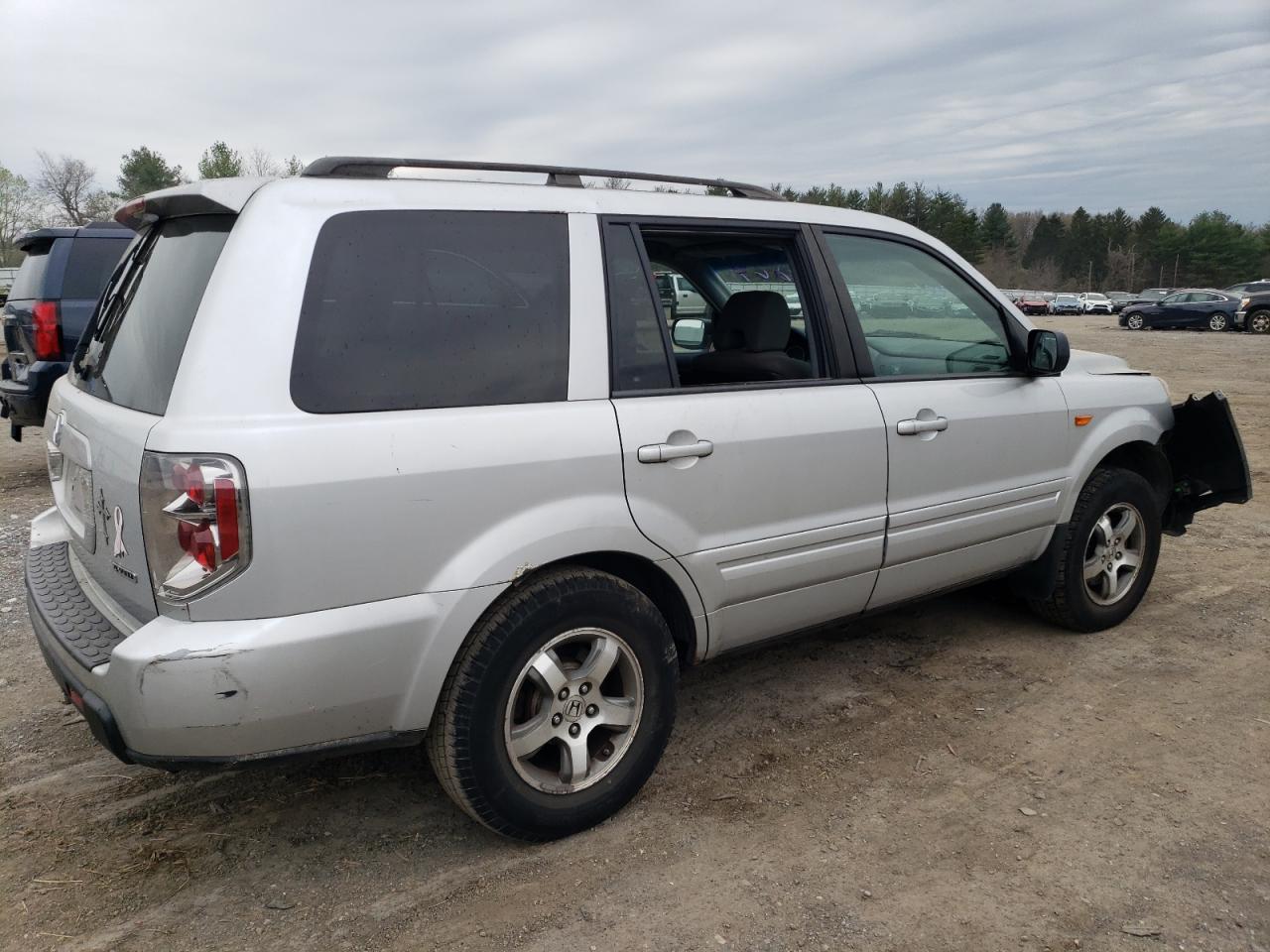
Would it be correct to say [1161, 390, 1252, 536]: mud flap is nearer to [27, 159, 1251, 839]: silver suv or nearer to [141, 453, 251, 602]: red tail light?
[27, 159, 1251, 839]: silver suv

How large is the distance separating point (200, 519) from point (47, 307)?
626 centimetres

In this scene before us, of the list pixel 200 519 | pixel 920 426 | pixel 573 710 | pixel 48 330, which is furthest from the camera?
pixel 48 330

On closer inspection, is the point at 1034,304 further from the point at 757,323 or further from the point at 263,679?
the point at 263,679

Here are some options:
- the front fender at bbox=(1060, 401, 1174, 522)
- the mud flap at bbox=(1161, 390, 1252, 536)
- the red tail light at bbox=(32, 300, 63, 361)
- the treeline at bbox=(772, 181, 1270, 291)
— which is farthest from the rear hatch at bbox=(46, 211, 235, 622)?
→ the treeline at bbox=(772, 181, 1270, 291)

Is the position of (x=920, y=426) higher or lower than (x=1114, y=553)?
higher

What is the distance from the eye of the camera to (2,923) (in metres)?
2.43

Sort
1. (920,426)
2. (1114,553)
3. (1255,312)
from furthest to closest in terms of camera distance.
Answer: (1255,312), (1114,553), (920,426)

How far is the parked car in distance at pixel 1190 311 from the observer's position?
1204 inches

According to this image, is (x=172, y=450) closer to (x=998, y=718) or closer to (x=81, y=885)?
(x=81, y=885)

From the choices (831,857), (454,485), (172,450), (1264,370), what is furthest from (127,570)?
(1264,370)

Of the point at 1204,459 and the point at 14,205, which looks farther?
the point at 14,205

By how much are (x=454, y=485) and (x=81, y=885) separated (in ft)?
5.02

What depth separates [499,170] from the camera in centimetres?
287

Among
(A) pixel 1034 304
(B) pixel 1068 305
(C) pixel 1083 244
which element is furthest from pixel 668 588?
(C) pixel 1083 244
